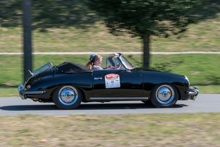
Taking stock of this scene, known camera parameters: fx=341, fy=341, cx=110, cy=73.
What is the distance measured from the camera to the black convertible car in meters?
7.86

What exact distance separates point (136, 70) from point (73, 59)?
10.1 m

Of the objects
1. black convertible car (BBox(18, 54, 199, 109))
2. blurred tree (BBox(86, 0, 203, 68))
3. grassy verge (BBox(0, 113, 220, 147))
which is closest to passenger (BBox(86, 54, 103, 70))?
black convertible car (BBox(18, 54, 199, 109))

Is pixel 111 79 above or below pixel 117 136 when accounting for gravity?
above

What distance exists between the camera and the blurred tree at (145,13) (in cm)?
1215

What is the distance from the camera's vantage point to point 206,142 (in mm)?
Answer: 5125

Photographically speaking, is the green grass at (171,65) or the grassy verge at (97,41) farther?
the grassy verge at (97,41)

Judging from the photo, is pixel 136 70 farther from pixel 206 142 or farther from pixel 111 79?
pixel 206 142

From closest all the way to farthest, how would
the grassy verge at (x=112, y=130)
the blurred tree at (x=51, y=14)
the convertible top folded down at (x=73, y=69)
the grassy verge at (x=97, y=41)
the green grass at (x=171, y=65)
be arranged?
the grassy verge at (x=112, y=130) < the convertible top folded down at (x=73, y=69) < the green grass at (x=171, y=65) < the grassy verge at (x=97, y=41) < the blurred tree at (x=51, y=14)

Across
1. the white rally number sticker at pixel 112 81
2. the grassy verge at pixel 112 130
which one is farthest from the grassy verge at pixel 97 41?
the grassy verge at pixel 112 130

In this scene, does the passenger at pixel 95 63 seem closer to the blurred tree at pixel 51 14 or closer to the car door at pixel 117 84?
the car door at pixel 117 84

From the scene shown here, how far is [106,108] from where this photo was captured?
27.1ft

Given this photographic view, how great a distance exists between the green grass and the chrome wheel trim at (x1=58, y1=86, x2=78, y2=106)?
226 inches

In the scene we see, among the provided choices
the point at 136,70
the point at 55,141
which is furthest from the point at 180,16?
the point at 55,141

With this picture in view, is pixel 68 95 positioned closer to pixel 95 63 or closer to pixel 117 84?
pixel 95 63
